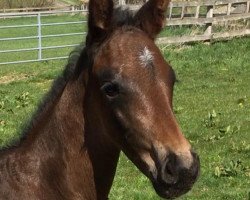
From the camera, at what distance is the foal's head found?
2.85 meters

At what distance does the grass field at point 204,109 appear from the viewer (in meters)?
6.56

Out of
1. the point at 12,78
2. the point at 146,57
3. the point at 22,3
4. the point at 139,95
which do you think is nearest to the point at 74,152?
the point at 139,95

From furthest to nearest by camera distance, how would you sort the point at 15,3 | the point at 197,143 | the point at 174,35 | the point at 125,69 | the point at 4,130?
the point at 15,3, the point at 174,35, the point at 4,130, the point at 197,143, the point at 125,69

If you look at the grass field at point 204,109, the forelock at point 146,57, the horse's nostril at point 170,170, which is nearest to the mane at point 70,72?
the grass field at point 204,109

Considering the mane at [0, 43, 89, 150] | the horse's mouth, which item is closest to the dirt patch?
the mane at [0, 43, 89, 150]

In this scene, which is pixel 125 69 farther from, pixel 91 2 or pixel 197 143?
pixel 197 143

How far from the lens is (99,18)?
3207 millimetres

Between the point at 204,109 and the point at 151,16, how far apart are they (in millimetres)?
7258

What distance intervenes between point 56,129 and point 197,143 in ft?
16.9

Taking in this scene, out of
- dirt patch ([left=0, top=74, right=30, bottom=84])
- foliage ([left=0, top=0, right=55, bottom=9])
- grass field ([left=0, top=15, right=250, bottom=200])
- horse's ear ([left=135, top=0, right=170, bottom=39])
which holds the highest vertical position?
horse's ear ([left=135, top=0, right=170, bottom=39])

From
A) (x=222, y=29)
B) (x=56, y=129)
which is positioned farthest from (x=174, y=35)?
(x=56, y=129)

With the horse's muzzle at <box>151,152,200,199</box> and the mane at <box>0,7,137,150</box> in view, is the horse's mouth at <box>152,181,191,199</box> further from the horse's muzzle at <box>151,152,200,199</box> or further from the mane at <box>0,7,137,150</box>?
the mane at <box>0,7,137,150</box>

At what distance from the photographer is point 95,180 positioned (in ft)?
10.9

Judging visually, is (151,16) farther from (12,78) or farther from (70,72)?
(12,78)
